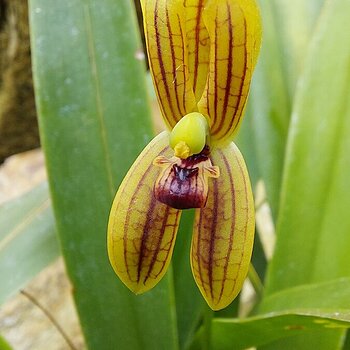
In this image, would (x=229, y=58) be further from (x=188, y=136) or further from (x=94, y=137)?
(x=94, y=137)

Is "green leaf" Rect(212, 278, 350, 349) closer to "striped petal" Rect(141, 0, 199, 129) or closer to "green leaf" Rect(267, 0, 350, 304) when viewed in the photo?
"green leaf" Rect(267, 0, 350, 304)

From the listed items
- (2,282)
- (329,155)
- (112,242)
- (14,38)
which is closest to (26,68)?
(14,38)

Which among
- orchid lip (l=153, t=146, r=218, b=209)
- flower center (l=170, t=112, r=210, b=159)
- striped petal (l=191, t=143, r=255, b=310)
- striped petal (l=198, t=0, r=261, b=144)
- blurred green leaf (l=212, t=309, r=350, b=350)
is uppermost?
striped petal (l=198, t=0, r=261, b=144)

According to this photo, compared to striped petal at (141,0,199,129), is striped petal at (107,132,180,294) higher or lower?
lower

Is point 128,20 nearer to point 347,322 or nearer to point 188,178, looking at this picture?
point 188,178

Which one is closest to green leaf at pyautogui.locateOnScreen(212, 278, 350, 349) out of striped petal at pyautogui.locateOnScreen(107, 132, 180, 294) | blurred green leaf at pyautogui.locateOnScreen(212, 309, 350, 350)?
blurred green leaf at pyautogui.locateOnScreen(212, 309, 350, 350)

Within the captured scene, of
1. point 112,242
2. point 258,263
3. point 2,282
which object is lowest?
point 258,263

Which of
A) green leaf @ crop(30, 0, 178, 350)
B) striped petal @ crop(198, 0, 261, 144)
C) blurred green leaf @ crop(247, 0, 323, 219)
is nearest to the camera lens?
striped petal @ crop(198, 0, 261, 144)
